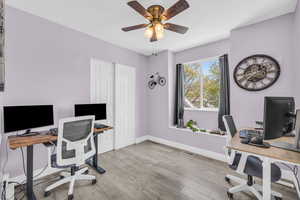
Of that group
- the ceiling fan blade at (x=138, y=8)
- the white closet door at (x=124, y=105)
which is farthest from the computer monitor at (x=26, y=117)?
the ceiling fan blade at (x=138, y=8)

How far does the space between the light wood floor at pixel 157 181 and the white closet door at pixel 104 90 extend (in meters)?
0.33

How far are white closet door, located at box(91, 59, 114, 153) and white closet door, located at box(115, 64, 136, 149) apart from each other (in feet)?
0.41

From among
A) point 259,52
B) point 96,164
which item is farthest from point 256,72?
point 96,164

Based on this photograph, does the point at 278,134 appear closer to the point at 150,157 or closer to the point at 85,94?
the point at 150,157

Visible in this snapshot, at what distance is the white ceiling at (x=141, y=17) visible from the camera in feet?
6.01

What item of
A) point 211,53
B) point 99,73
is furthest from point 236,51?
point 99,73

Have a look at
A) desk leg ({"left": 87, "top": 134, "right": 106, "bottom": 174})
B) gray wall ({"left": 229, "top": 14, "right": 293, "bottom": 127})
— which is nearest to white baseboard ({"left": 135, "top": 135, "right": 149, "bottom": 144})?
desk leg ({"left": 87, "top": 134, "right": 106, "bottom": 174})

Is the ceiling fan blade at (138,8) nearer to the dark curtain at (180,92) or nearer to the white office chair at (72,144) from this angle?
the white office chair at (72,144)

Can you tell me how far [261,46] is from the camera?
7.43 feet

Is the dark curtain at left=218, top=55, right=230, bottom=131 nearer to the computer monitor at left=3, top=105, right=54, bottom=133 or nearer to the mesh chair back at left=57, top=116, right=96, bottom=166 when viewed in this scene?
the mesh chair back at left=57, top=116, right=96, bottom=166

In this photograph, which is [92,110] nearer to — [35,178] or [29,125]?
[29,125]

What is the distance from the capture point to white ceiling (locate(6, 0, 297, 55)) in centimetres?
183

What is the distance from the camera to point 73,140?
5.68 feet

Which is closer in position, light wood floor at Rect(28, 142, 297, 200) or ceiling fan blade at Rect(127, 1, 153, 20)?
ceiling fan blade at Rect(127, 1, 153, 20)
